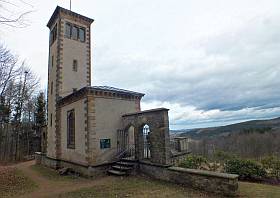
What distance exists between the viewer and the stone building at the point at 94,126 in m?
11.4

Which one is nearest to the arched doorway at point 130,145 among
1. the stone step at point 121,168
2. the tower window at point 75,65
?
the stone step at point 121,168

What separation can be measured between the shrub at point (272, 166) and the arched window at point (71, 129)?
11613mm

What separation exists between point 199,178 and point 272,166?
565 centimetres

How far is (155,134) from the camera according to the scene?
11.9 m

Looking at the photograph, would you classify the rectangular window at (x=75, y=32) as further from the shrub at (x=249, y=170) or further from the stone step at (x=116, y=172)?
the shrub at (x=249, y=170)

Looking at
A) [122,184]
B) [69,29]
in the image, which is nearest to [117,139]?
[122,184]

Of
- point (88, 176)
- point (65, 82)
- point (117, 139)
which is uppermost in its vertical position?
point (65, 82)

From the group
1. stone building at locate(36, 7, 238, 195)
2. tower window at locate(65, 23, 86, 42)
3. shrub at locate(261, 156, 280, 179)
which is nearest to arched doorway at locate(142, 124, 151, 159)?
stone building at locate(36, 7, 238, 195)

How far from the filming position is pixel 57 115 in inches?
699

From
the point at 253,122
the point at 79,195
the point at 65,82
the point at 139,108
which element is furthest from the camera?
the point at 253,122

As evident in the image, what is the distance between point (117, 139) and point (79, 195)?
5.45m

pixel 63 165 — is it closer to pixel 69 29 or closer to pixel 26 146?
pixel 69 29

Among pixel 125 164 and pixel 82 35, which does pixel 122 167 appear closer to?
pixel 125 164

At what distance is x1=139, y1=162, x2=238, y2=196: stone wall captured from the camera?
8.36 meters
